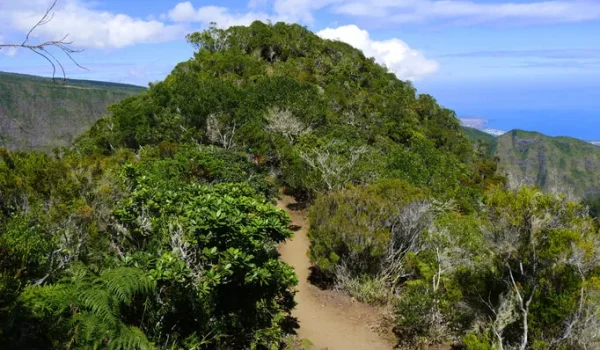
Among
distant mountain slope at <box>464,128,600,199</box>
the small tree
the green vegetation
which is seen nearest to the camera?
the green vegetation

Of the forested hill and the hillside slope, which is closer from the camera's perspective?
the forested hill

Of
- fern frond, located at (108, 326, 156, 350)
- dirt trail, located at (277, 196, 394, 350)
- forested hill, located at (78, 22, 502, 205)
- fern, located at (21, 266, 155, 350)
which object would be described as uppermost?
forested hill, located at (78, 22, 502, 205)

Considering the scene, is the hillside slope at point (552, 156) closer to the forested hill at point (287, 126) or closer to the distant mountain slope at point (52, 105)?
the forested hill at point (287, 126)

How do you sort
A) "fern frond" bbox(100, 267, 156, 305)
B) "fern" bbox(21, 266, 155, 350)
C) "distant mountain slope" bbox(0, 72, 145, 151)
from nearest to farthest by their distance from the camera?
"fern" bbox(21, 266, 155, 350) → "fern frond" bbox(100, 267, 156, 305) → "distant mountain slope" bbox(0, 72, 145, 151)

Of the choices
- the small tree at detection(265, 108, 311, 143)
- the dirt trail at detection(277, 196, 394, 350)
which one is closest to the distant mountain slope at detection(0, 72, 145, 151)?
the small tree at detection(265, 108, 311, 143)

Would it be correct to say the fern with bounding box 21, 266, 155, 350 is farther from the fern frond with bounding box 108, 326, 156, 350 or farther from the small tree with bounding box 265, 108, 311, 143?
the small tree with bounding box 265, 108, 311, 143

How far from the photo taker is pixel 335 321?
1338cm

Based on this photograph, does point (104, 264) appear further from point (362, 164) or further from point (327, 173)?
point (362, 164)

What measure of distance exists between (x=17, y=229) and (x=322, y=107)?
74.9ft

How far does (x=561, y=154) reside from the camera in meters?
171

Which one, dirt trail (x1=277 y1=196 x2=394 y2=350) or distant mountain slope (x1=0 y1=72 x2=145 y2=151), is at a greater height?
distant mountain slope (x1=0 y1=72 x2=145 y2=151)

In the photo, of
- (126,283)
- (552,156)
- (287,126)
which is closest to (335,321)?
(126,283)

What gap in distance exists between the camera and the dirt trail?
12.3 m

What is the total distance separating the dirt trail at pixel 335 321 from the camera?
12.3m
